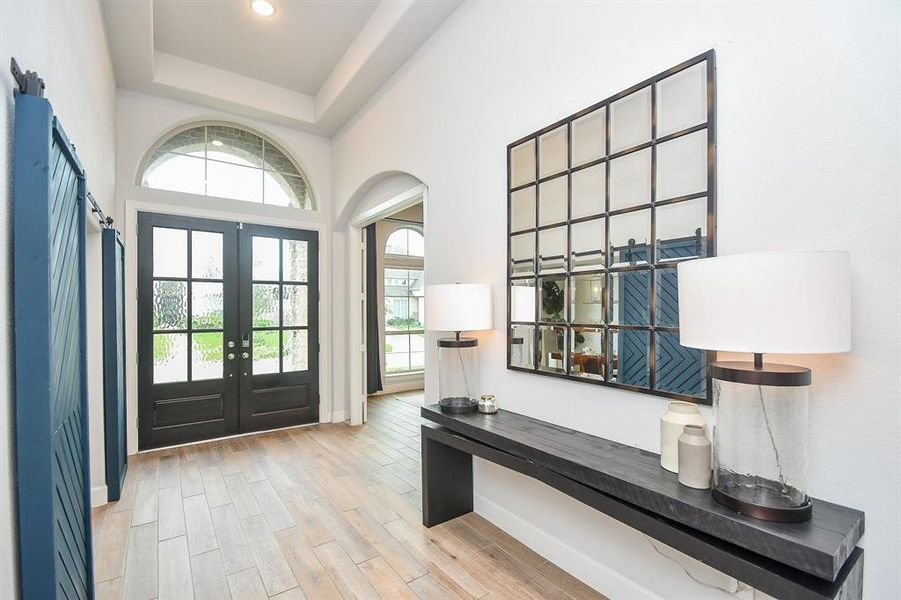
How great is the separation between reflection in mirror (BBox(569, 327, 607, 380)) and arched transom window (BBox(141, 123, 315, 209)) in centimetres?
391

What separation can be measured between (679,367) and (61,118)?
2.80m

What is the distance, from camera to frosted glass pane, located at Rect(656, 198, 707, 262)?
1.58 meters

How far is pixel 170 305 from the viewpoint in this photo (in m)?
4.07

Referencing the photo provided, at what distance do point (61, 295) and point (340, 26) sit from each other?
3.00m

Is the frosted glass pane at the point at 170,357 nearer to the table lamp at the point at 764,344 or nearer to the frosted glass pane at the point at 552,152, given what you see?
the frosted glass pane at the point at 552,152

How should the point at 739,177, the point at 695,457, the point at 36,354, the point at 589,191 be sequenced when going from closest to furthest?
1. the point at 36,354
2. the point at 695,457
3. the point at 739,177
4. the point at 589,191

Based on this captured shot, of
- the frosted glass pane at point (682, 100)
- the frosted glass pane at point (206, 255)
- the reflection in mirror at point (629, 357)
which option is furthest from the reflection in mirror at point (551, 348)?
the frosted glass pane at point (206, 255)

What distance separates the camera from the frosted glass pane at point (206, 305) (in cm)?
418

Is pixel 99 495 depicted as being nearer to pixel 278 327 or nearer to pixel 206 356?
pixel 206 356

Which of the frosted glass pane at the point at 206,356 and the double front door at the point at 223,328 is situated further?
the frosted glass pane at the point at 206,356

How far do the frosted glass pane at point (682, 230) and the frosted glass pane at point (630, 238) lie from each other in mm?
56

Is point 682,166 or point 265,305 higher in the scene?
point 682,166

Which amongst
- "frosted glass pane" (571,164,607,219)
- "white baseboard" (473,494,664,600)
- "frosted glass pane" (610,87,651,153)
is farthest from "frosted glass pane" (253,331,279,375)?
"frosted glass pane" (610,87,651,153)

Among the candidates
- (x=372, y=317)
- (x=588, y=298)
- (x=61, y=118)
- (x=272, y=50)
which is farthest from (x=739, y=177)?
(x=372, y=317)
